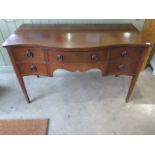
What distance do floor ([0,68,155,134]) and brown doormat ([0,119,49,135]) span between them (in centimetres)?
6

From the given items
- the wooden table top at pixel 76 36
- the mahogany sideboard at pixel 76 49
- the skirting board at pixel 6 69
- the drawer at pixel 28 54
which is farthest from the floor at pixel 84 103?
the wooden table top at pixel 76 36

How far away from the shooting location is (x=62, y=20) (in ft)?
5.23

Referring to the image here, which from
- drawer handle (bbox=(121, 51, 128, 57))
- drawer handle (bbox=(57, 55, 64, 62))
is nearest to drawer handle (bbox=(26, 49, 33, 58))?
drawer handle (bbox=(57, 55, 64, 62))

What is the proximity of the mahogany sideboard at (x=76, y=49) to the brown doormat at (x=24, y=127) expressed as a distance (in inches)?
18.6

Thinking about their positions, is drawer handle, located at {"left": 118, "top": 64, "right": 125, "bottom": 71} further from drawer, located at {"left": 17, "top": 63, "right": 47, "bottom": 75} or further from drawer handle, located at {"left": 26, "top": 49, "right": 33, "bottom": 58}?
drawer handle, located at {"left": 26, "top": 49, "right": 33, "bottom": 58}

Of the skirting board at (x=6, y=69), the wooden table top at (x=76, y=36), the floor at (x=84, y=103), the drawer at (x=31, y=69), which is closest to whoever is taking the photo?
the wooden table top at (x=76, y=36)

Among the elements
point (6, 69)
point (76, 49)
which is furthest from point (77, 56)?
point (6, 69)

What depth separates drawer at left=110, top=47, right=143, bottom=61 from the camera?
1168 millimetres

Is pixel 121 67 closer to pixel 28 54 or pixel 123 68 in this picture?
pixel 123 68

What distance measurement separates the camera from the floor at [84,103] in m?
1.42

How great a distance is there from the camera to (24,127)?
1.39 metres

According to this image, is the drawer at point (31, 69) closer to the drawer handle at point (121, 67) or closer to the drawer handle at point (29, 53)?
the drawer handle at point (29, 53)
